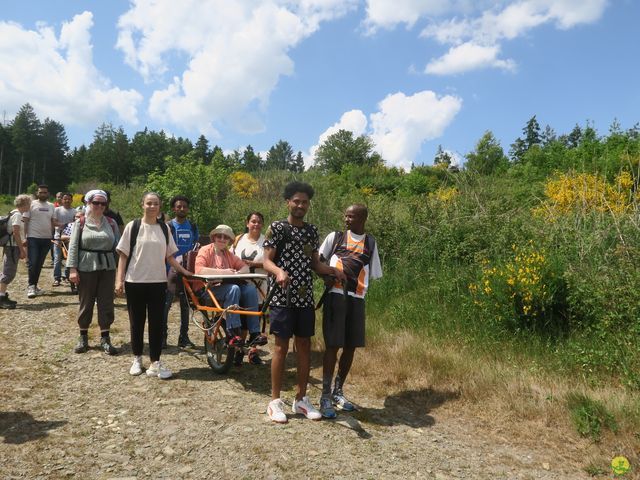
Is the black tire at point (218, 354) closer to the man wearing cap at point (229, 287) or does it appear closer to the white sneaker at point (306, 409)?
the man wearing cap at point (229, 287)

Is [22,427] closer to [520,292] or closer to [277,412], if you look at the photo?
[277,412]

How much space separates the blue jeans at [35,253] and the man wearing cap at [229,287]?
4877mm

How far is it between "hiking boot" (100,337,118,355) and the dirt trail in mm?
375

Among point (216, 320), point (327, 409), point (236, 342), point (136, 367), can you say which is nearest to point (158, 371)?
point (136, 367)

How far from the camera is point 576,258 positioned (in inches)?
257

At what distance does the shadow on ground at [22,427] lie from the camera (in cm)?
356

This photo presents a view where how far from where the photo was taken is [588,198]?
821 centimetres

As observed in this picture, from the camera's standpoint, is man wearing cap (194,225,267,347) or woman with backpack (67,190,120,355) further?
Answer: woman with backpack (67,190,120,355)

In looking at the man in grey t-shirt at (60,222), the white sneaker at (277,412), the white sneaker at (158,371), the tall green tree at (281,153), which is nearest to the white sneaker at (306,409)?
the white sneaker at (277,412)

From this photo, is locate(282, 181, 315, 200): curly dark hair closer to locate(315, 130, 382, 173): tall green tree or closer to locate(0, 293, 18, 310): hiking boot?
locate(0, 293, 18, 310): hiking boot

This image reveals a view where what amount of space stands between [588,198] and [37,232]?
383 inches

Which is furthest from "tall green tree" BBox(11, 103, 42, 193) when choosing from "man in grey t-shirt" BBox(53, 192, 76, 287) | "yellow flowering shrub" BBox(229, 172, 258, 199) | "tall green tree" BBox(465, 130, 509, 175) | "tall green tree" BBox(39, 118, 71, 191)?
"tall green tree" BBox(465, 130, 509, 175)

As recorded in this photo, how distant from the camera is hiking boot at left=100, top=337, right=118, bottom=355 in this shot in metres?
5.80

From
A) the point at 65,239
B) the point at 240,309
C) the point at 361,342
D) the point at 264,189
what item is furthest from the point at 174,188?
the point at 361,342
